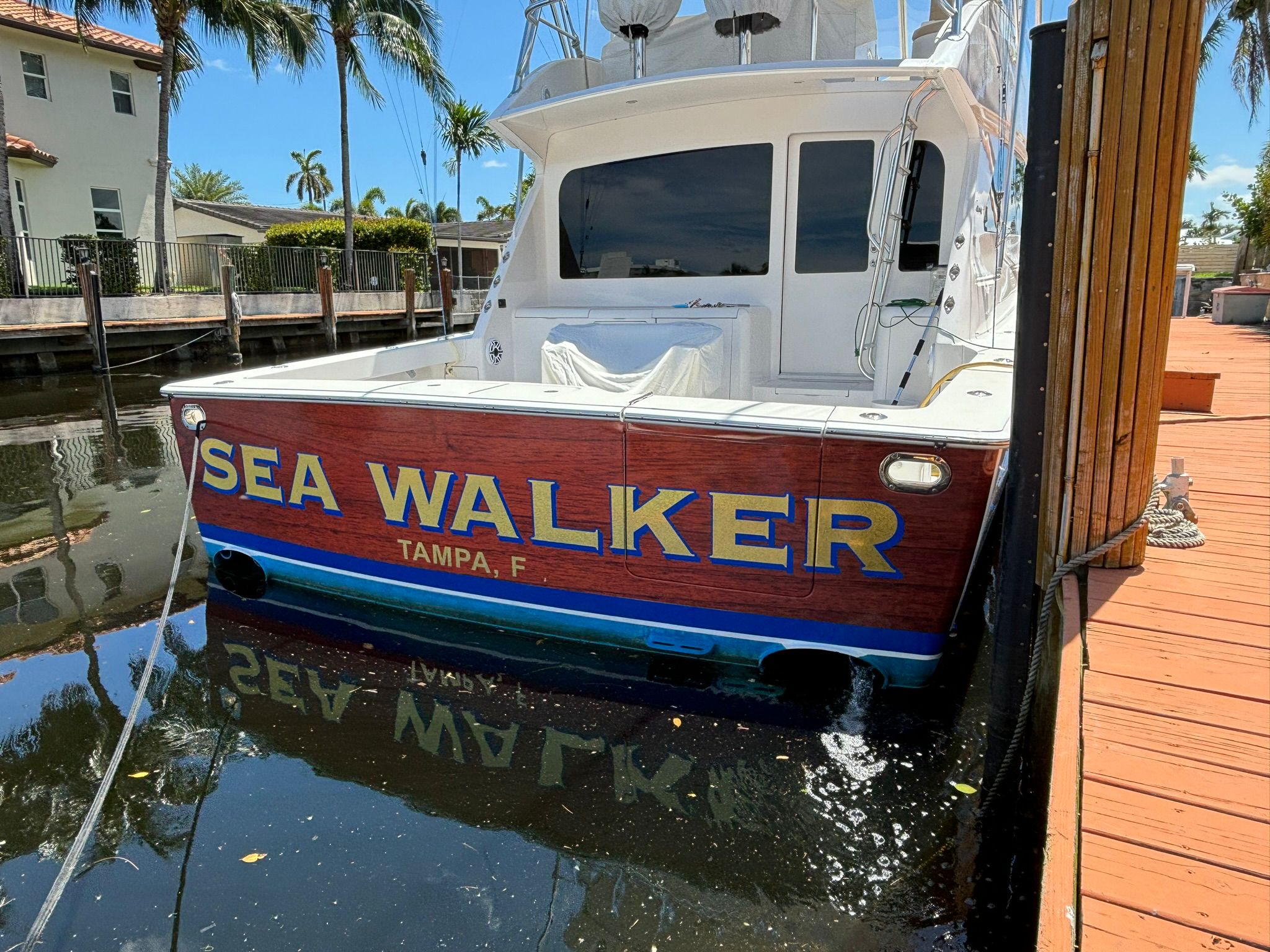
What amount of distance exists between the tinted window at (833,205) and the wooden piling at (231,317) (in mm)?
14817

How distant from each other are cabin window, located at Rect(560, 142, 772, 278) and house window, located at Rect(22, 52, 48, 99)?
2175 centimetres

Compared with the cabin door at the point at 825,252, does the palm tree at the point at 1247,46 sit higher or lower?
higher

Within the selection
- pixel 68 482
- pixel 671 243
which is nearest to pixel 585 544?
pixel 671 243

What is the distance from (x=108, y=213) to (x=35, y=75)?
3382 millimetres

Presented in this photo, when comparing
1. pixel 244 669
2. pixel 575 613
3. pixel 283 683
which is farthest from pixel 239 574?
pixel 575 613

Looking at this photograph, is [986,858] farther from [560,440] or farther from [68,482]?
[68,482]

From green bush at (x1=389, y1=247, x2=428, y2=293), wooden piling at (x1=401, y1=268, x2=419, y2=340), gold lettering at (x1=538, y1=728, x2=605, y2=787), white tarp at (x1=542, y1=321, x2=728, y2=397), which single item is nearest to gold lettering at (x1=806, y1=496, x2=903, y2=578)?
gold lettering at (x1=538, y1=728, x2=605, y2=787)

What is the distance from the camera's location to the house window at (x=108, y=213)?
21.9 meters

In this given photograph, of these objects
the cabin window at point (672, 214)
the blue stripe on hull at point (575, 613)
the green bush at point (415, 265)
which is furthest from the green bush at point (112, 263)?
the blue stripe on hull at point (575, 613)

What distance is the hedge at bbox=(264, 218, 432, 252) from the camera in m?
27.2

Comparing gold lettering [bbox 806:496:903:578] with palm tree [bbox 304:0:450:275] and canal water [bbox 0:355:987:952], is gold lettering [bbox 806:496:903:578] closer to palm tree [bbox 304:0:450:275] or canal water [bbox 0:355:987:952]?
canal water [bbox 0:355:987:952]

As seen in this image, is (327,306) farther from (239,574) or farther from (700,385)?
(700,385)

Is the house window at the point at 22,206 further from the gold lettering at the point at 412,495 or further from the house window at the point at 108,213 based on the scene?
the gold lettering at the point at 412,495

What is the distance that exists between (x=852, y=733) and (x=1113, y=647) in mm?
1305
